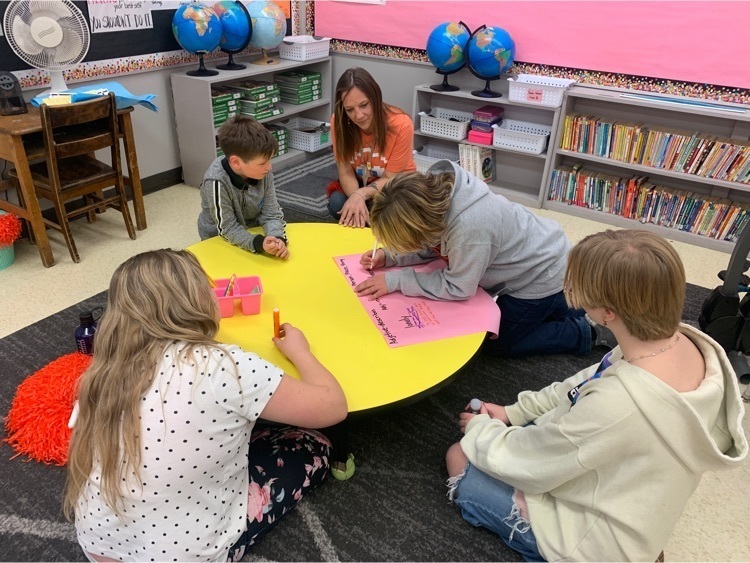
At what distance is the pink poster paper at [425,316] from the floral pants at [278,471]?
0.36 m

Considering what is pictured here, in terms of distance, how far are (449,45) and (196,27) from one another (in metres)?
1.56

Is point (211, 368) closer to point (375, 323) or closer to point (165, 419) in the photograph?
point (165, 419)

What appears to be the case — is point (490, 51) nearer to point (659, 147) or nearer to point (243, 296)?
point (659, 147)

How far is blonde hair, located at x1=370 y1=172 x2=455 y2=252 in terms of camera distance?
1.53 m

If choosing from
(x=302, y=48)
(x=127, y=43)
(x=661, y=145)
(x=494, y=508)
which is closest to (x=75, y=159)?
(x=127, y=43)

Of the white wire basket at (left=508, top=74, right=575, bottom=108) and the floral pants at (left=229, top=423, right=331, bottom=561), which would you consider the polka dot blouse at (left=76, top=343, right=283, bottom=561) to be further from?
the white wire basket at (left=508, top=74, right=575, bottom=108)

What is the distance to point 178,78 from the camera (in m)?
3.45

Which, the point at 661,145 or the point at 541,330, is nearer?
the point at 541,330

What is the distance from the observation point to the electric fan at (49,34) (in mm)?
2535

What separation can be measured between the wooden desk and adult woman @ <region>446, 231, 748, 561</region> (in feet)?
7.96

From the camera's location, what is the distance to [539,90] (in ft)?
10.9

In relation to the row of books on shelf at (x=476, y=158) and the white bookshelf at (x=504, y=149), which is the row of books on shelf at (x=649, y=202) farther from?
the row of books on shelf at (x=476, y=158)

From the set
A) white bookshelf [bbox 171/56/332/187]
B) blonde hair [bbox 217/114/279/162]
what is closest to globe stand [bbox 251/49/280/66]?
white bookshelf [bbox 171/56/332/187]

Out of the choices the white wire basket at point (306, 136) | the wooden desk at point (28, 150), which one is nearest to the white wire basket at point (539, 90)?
the white wire basket at point (306, 136)
